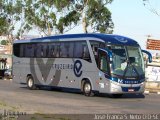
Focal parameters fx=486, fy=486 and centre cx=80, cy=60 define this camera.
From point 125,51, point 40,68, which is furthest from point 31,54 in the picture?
point 125,51

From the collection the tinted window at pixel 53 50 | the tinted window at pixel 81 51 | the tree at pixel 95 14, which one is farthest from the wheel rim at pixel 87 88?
the tree at pixel 95 14

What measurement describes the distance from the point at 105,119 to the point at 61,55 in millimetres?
13929

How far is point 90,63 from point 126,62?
2.00 metres

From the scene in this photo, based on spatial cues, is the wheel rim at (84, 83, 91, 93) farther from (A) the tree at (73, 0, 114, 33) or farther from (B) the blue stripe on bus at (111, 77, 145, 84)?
(A) the tree at (73, 0, 114, 33)

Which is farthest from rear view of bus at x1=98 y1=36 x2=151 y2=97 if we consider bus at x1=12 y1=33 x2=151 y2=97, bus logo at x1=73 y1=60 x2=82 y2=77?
bus logo at x1=73 y1=60 x2=82 y2=77

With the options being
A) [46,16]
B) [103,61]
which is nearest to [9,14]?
[46,16]

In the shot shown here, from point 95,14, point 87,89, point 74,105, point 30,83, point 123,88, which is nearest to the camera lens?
point 74,105

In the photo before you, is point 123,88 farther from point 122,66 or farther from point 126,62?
point 126,62

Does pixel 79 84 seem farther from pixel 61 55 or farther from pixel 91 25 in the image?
pixel 91 25

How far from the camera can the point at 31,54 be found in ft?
101

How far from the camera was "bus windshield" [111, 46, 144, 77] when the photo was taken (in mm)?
23859

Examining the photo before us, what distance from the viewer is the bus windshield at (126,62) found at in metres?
23.9

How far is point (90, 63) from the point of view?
82.0 feet

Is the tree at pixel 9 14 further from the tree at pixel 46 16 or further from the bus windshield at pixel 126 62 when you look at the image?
the bus windshield at pixel 126 62
